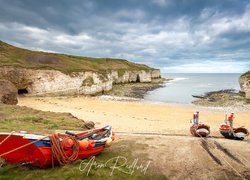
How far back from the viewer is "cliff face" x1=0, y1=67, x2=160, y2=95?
3266 cm

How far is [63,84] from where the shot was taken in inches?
1549

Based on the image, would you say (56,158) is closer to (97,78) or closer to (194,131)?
(194,131)

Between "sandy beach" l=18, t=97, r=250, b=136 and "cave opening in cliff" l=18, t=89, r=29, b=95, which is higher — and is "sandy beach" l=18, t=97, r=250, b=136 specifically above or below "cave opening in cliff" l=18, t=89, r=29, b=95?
below

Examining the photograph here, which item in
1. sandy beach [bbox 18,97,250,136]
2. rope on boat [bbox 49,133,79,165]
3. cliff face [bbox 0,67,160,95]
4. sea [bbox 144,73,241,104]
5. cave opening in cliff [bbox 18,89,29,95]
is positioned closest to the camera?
rope on boat [bbox 49,133,79,165]

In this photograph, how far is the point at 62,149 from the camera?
7363mm

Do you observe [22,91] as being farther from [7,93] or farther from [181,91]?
[181,91]

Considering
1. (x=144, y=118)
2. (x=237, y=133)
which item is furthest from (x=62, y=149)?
(x=144, y=118)

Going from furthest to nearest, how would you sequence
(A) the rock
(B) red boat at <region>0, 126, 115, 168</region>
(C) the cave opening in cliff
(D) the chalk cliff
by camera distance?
(C) the cave opening in cliff → (D) the chalk cliff → (A) the rock → (B) red boat at <region>0, 126, 115, 168</region>

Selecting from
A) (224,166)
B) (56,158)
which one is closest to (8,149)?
(56,158)

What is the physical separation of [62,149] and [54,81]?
32.1 m

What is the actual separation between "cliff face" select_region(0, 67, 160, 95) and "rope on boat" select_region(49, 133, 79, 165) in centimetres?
2830

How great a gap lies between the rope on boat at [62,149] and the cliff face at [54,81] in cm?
2830

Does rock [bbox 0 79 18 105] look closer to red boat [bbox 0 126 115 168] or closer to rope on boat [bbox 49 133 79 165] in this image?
red boat [bbox 0 126 115 168]

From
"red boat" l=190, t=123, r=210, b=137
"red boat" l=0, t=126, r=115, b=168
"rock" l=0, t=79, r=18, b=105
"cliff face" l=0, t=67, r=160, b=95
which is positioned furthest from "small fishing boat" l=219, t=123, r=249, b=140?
"cliff face" l=0, t=67, r=160, b=95
